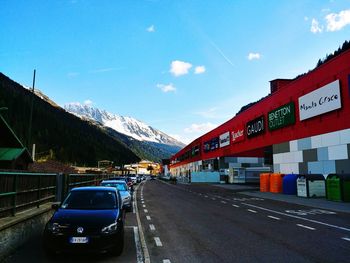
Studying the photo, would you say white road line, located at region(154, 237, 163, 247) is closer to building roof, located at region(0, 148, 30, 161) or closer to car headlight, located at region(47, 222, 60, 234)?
car headlight, located at region(47, 222, 60, 234)

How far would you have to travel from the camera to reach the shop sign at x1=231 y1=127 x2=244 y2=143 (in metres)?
48.9

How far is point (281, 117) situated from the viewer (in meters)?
35.2

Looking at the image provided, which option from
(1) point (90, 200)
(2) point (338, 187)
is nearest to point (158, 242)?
(1) point (90, 200)

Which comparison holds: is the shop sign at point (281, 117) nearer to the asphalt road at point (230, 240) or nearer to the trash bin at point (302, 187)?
the trash bin at point (302, 187)

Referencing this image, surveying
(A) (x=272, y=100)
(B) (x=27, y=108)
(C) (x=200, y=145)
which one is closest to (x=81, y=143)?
(B) (x=27, y=108)

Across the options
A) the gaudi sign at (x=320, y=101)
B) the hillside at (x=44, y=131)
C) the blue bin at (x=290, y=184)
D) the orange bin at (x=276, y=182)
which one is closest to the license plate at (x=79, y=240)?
the gaudi sign at (x=320, y=101)

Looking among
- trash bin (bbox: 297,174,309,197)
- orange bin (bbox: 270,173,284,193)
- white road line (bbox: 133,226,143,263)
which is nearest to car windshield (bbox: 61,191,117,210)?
white road line (bbox: 133,226,143,263)

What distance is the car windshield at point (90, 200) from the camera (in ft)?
30.2

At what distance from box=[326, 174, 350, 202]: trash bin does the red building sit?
341cm

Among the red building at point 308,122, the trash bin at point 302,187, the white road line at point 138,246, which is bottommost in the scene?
the white road line at point 138,246

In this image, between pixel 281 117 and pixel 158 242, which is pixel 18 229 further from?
pixel 281 117

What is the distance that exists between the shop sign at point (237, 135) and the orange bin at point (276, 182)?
53.9ft

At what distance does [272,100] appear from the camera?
125 ft

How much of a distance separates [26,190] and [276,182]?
24.3m
